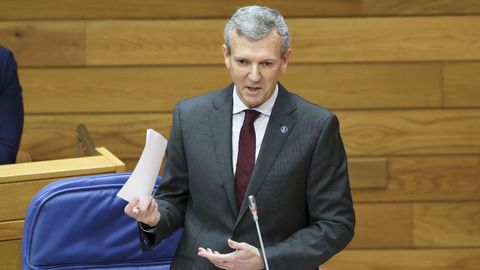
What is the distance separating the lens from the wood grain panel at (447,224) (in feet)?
8.52

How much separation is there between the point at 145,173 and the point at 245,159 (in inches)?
5.5

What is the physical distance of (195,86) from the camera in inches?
A: 101

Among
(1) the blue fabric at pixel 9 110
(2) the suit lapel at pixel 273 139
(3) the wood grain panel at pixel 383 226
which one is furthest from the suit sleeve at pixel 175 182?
(3) the wood grain panel at pixel 383 226

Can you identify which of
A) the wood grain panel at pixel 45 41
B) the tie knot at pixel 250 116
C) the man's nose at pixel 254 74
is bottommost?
the wood grain panel at pixel 45 41

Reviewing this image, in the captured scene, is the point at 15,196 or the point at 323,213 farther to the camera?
the point at 15,196

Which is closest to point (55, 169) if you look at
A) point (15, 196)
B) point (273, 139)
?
point (15, 196)

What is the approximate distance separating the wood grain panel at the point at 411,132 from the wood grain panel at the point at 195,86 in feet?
0.11

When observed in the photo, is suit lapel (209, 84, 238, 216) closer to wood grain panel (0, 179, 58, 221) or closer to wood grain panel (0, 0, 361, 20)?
wood grain panel (0, 179, 58, 221)

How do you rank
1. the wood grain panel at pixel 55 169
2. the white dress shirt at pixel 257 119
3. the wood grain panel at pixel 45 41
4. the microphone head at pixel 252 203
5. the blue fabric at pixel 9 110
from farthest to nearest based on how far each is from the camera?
the wood grain panel at pixel 45 41 → the blue fabric at pixel 9 110 → the wood grain panel at pixel 55 169 → the white dress shirt at pixel 257 119 → the microphone head at pixel 252 203

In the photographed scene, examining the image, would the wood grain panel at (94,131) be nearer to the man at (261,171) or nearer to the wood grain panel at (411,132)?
the wood grain panel at (411,132)

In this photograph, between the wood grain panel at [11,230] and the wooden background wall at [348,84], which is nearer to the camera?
the wood grain panel at [11,230]

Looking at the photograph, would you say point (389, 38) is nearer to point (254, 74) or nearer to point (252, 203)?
point (254, 74)

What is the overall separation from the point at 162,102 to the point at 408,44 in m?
0.68

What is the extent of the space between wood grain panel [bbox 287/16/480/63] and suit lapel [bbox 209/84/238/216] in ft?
4.13
